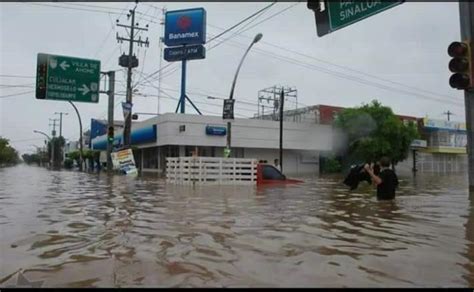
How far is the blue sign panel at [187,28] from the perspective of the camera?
4012 centimetres

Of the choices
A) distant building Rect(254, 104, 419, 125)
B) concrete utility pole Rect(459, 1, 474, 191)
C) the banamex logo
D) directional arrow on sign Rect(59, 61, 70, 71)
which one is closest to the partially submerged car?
concrete utility pole Rect(459, 1, 474, 191)

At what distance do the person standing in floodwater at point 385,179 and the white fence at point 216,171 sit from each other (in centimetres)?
965

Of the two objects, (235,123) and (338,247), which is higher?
(235,123)

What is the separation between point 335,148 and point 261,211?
121ft

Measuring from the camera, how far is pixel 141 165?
49.4 metres

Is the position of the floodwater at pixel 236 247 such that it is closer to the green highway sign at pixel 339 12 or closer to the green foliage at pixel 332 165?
the green highway sign at pixel 339 12

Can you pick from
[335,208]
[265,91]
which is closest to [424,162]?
[265,91]

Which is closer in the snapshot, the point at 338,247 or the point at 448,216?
the point at 338,247

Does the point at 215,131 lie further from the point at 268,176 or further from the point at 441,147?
the point at 441,147

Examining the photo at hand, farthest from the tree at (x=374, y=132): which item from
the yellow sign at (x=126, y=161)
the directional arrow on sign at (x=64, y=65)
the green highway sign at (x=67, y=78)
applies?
the directional arrow on sign at (x=64, y=65)

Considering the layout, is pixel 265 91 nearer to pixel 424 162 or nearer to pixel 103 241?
pixel 424 162

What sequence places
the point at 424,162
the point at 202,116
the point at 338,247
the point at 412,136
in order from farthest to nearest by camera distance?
1. the point at 424,162
2. the point at 412,136
3. the point at 202,116
4. the point at 338,247

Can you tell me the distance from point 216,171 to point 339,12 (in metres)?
12.4

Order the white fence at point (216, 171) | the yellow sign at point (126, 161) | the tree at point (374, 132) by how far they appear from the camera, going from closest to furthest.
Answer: the white fence at point (216, 171), the yellow sign at point (126, 161), the tree at point (374, 132)
